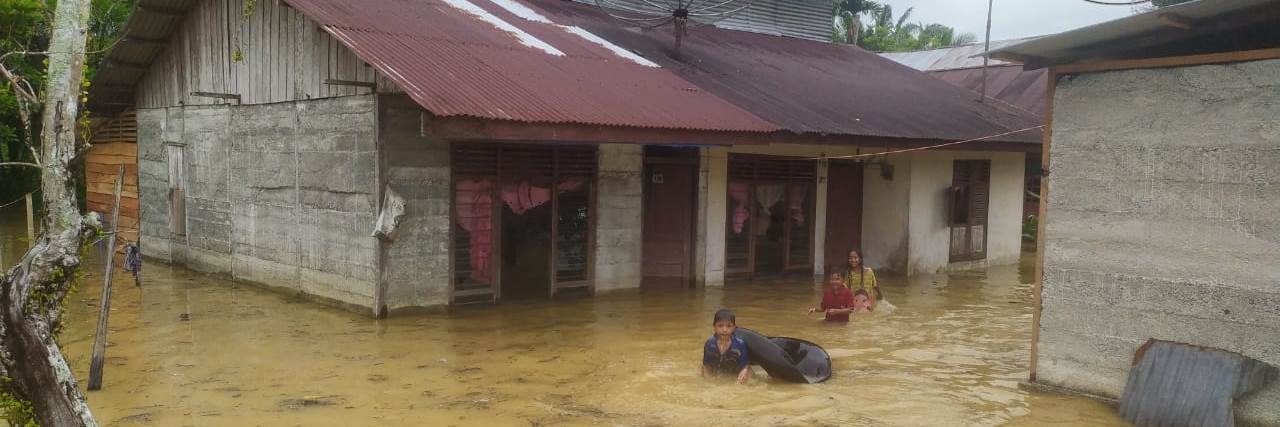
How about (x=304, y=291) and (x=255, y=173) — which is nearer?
(x=304, y=291)

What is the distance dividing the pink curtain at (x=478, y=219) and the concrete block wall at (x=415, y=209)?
0.35 m

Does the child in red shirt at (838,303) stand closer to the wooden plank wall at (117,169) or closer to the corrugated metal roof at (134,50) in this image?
the corrugated metal roof at (134,50)

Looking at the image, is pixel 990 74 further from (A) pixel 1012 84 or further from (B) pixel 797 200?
(B) pixel 797 200

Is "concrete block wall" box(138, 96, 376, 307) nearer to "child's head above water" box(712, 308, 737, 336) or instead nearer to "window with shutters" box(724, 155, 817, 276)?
"child's head above water" box(712, 308, 737, 336)

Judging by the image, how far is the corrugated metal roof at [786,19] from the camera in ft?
67.7

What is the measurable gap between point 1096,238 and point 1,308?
281 inches

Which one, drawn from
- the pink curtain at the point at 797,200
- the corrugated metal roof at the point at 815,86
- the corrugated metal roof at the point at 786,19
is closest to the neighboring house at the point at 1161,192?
the corrugated metal roof at the point at 815,86

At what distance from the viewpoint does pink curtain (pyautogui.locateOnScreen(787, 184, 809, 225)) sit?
597 inches

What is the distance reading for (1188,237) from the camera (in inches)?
270

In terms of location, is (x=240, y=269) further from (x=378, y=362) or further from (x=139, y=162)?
(x=378, y=362)

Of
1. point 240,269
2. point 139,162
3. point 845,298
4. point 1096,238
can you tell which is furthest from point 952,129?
point 139,162

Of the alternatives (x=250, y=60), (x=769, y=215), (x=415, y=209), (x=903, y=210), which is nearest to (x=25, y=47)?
(x=250, y=60)

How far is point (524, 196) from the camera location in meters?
11.9

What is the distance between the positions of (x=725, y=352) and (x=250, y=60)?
331 inches
